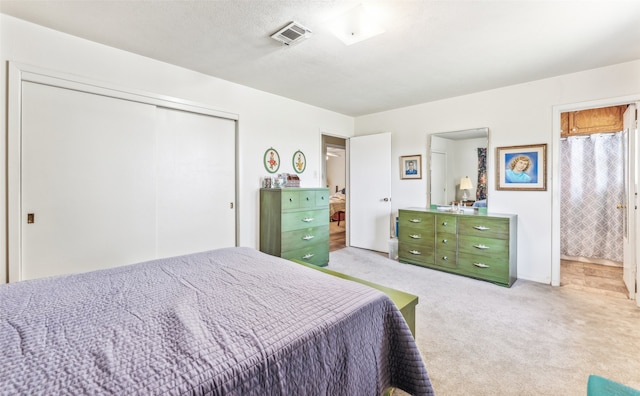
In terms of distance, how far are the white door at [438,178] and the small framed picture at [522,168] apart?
702mm

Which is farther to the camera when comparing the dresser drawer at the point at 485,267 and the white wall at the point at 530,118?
the dresser drawer at the point at 485,267

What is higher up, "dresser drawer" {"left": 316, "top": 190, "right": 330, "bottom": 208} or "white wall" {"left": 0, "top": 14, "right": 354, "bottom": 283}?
"white wall" {"left": 0, "top": 14, "right": 354, "bottom": 283}

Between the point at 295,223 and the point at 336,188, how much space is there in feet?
20.4

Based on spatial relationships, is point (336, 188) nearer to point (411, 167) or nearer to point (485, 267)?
point (411, 167)

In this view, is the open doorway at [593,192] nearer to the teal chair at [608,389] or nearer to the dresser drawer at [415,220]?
the dresser drawer at [415,220]

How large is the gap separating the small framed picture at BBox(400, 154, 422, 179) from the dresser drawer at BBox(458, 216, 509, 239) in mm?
1186

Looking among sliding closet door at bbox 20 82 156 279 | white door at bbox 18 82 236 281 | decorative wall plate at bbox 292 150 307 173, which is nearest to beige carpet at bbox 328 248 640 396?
decorative wall plate at bbox 292 150 307 173

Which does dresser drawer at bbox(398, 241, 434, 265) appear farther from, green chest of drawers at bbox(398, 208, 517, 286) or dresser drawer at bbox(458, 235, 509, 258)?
dresser drawer at bbox(458, 235, 509, 258)

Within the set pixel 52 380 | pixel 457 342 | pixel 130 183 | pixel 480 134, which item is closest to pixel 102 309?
pixel 52 380

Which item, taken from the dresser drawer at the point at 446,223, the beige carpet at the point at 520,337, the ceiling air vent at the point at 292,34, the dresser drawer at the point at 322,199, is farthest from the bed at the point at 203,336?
the dresser drawer at the point at 446,223

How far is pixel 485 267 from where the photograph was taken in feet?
11.1

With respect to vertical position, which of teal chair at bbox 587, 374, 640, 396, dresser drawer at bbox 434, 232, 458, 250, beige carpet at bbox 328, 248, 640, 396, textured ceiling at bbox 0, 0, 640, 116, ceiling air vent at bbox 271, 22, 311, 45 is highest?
textured ceiling at bbox 0, 0, 640, 116

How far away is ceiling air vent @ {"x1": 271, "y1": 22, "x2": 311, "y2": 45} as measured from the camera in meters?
2.22

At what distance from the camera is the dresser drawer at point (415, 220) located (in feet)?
12.8
